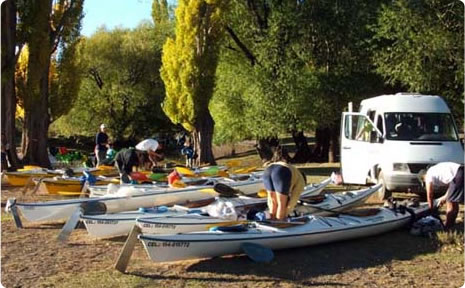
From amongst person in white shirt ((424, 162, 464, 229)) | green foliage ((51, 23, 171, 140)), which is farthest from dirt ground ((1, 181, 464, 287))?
green foliage ((51, 23, 171, 140))

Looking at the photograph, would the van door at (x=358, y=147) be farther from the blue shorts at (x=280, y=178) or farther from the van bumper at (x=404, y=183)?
the blue shorts at (x=280, y=178)

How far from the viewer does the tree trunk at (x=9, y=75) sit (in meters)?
18.8

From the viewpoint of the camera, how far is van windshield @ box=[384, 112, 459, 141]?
471 inches

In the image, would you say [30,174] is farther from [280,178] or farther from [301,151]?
[301,151]

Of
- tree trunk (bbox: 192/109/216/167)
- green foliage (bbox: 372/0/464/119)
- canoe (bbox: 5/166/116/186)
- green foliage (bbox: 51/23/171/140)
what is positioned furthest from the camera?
green foliage (bbox: 51/23/171/140)

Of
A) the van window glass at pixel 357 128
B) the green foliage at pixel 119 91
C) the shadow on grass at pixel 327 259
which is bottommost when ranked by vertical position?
the shadow on grass at pixel 327 259

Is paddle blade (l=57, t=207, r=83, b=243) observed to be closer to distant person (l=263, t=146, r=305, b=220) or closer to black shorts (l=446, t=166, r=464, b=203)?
distant person (l=263, t=146, r=305, b=220)

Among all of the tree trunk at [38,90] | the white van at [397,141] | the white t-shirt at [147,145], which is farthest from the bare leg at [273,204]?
the tree trunk at [38,90]

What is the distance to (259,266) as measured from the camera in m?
7.06

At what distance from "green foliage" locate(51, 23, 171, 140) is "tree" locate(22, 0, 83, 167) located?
1568 cm

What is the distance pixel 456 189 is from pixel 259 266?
3500 mm

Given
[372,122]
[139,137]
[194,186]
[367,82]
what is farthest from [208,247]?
[139,137]

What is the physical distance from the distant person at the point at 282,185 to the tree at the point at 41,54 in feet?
49.4

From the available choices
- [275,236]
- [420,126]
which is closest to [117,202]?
[275,236]
